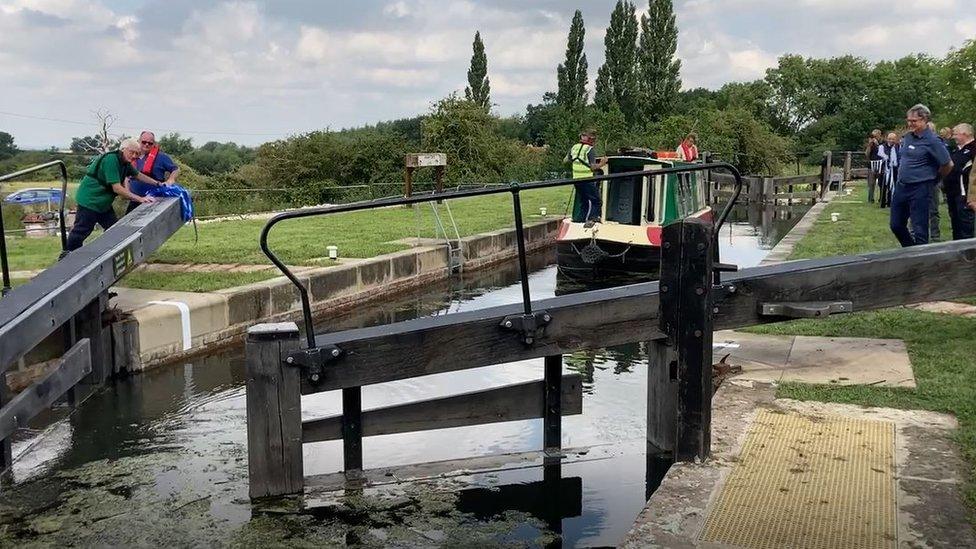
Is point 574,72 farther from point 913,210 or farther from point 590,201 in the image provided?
point 913,210

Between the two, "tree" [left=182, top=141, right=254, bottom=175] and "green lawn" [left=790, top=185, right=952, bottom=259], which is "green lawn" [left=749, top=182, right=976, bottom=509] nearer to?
"green lawn" [left=790, top=185, right=952, bottom=259]

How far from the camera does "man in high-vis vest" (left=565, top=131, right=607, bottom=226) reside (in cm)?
1476

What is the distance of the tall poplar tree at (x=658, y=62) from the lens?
183 ft

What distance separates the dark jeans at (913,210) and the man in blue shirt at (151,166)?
719cm

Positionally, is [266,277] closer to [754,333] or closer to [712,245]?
[754,333]

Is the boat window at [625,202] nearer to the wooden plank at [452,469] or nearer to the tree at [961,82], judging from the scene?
the wooden plank at [452,469]

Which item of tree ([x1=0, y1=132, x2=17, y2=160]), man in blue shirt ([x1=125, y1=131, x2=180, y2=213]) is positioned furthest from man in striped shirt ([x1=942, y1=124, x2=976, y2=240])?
tree ([x1=0, y1=132, x2=17, y2=160])

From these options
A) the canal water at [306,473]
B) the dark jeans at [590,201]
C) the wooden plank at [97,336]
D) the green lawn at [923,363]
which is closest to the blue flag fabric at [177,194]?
the wooden plank at [97,336]

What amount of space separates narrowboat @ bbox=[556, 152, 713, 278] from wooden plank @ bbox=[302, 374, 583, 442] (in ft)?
27.6

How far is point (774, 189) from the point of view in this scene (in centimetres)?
3281

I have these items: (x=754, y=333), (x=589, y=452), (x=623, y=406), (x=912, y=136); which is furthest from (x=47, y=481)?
(x=912, y=136)

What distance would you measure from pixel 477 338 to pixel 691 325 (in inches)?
47.5

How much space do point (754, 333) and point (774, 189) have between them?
26351 millimetres

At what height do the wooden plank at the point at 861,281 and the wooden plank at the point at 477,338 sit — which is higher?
the wooden plank at the point at 861,281
